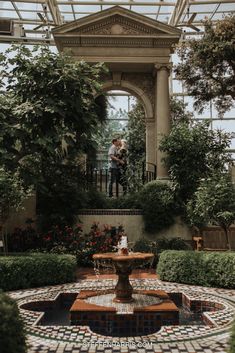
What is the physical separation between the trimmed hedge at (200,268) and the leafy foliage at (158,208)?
311 centimetres

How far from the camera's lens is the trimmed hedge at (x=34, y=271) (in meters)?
8.35

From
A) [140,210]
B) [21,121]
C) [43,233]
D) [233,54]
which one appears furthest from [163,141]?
[21,121]

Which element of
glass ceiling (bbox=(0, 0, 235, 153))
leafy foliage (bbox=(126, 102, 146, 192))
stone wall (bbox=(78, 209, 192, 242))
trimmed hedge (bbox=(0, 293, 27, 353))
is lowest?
trimmed hedge (bbox=(0, 293, 27, 353))

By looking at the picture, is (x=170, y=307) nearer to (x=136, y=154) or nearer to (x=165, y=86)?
(x=165, y=86)

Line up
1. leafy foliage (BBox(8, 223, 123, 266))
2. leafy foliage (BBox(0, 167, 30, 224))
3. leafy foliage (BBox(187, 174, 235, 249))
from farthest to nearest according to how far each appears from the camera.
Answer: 1. leafy foliage (BBox(8, 223, 123, 266))
2. leafy foliage (BBox(0, 167, 30, 224))
3. leafy foliage (BBox(187, 174, 235, 249))

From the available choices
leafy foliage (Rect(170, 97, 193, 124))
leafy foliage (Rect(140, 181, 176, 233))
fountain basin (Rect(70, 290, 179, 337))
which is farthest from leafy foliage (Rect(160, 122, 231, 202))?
leafy foliage (Rect(170, 97, 193, 124))

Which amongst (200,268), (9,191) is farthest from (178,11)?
(200,268)

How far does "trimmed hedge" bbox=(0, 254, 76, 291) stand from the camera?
27.4ft

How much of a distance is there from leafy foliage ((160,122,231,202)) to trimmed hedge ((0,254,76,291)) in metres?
4.98

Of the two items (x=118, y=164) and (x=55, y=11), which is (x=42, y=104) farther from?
(x=55, y=11)

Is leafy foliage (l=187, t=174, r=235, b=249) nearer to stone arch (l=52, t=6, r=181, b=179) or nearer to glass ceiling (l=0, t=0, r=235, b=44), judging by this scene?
stone arch (l=52, t=6, r=181, b=179)

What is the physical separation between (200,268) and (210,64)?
6.99 meters

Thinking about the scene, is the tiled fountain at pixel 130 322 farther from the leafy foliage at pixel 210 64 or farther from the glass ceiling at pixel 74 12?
the glass ceiling at pixel 74 12

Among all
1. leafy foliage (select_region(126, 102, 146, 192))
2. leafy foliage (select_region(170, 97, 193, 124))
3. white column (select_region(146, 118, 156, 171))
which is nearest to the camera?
white column (select_region(146, 118, 156, 171))
